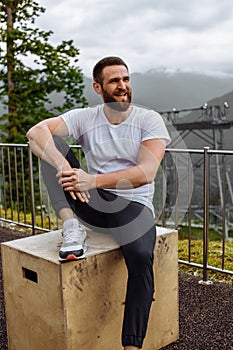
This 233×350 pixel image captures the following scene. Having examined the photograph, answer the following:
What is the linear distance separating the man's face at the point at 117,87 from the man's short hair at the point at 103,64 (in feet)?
0.06

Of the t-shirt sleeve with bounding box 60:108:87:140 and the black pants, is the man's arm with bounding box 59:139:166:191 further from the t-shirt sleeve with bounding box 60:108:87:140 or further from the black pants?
the t-shirt sleeve with bounding box 60:108:87:140

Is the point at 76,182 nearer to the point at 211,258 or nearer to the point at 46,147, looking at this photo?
the point at 46,147

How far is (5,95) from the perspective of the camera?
10000 mm

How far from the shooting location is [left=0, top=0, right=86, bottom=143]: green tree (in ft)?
30.9

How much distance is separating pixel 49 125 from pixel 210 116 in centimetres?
1290

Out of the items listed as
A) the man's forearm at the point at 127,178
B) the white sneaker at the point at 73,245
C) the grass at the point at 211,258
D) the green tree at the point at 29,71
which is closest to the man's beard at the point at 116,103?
the man's forearm at the point at 127,178

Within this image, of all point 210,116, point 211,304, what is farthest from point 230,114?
point 211,304

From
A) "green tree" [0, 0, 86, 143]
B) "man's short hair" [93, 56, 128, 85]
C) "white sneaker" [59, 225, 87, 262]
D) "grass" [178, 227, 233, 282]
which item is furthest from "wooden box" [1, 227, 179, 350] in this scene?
"green tree" [0, 0, 86, 143]

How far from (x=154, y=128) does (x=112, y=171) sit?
0.91 ft

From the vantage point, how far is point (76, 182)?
1.99 meters

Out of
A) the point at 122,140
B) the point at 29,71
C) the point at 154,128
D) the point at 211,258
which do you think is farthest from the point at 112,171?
the point at 29,71

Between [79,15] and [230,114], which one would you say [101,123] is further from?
[230,114]

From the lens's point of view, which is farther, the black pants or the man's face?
the man's face

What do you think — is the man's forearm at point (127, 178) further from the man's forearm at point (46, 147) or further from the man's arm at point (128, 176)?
the man's forearm at point (46, 147)
